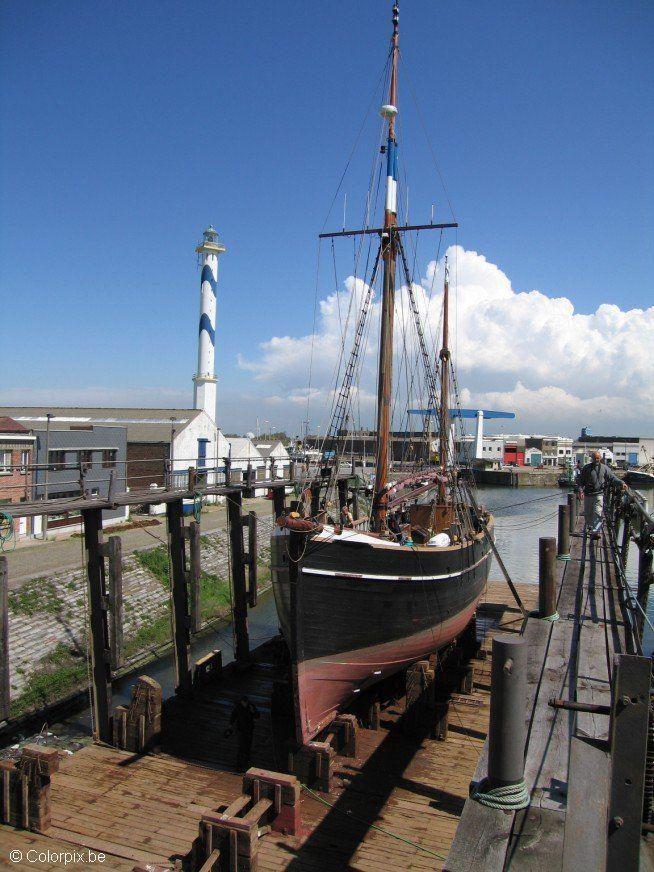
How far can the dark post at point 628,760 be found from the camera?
346cm

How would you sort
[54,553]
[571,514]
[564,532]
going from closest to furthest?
[564,532], [571,514], [54,553]

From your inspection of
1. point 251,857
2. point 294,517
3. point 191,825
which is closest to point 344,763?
point 191,825

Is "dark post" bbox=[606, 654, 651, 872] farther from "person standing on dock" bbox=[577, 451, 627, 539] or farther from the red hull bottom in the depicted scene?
"person standing on dock" bbox=[577, 451, 627, 539]

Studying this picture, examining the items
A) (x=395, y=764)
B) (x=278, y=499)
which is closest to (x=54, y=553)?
(x=278, y=499)

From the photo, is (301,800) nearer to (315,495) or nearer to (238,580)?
(238,580)

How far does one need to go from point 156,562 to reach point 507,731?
23491mm

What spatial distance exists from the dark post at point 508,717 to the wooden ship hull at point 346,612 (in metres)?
7.24

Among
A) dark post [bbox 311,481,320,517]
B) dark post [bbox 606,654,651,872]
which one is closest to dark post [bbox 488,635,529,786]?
dark post [bbox 606,654,651,872]

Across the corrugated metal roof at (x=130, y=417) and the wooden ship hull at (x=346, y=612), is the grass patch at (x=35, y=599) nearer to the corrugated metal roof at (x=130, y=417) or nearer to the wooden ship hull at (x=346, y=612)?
the wooden ship hull at (x=346, y=612)

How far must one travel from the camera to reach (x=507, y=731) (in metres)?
4.37

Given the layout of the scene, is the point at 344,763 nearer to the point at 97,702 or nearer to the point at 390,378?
the point at 97,702

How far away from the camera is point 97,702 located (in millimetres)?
12508

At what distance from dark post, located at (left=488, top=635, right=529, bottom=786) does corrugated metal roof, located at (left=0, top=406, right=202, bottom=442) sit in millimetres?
37331

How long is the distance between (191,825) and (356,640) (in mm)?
4400
